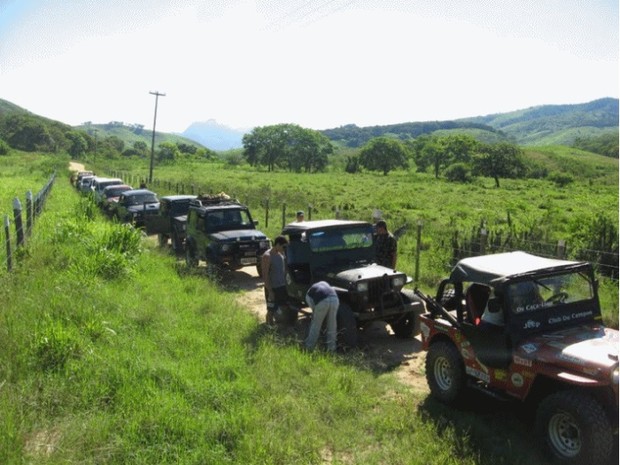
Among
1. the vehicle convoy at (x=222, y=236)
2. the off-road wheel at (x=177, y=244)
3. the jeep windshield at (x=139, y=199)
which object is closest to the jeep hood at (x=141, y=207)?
the jeep windshield at (x=139, y=199)

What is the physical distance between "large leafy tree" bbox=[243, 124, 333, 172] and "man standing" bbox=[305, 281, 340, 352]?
91.8 metres

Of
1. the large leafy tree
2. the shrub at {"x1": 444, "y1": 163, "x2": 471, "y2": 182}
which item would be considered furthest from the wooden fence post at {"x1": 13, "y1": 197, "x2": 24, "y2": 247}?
the large leafy tree

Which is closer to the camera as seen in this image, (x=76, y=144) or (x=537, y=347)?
(x=537, y=347)

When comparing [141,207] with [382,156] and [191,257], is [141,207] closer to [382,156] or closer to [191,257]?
[191,257]

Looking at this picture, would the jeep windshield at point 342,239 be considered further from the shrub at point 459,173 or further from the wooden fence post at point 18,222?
the shrub at point 459,173

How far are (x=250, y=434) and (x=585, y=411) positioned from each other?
115 inches

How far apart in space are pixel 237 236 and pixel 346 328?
18.1 ft

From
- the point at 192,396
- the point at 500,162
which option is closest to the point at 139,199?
the point at 192,396

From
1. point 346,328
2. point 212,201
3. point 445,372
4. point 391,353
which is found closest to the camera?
point 445,372

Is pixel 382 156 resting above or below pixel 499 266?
above

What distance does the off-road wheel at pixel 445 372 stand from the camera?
578cm

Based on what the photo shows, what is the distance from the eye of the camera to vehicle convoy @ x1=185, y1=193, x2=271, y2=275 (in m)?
12.3

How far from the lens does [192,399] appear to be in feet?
18.3

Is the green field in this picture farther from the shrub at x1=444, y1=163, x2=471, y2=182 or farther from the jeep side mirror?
the shrub at x1=444, y1=163, x2=471, y2=182
